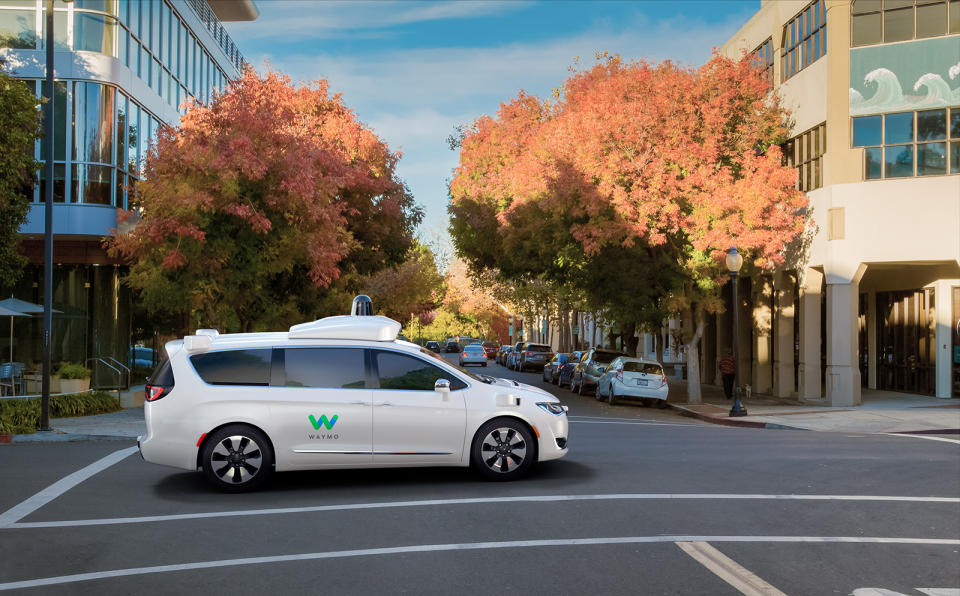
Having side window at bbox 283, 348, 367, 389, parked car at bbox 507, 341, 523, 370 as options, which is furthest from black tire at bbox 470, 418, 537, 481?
parked car at bbox 507, 341, 523, 370

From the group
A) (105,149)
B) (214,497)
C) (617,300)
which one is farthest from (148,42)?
(214,497)

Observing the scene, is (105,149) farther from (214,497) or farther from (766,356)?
(766,356)

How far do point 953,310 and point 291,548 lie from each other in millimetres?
24878

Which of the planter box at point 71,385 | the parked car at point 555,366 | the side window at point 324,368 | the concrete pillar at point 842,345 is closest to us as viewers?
the side window at point 324,368

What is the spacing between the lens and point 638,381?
2783 cm

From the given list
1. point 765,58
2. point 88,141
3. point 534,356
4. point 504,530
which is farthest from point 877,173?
point 534,356

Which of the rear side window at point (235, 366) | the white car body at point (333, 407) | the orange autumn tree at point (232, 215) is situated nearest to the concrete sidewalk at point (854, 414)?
the orange autumn tree at point (232, 215)

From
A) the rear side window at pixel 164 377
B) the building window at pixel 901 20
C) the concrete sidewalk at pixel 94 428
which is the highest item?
the building window at pixel 901 20

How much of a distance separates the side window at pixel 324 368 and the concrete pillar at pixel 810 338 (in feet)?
67.9

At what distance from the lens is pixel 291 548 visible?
7.61 meters

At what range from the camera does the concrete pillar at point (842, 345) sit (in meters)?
26.3

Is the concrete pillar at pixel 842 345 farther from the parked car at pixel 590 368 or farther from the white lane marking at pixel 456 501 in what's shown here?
the white lane marking at pixel 456 501

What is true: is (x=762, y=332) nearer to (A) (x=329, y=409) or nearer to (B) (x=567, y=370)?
(B) (x=567, y=370)

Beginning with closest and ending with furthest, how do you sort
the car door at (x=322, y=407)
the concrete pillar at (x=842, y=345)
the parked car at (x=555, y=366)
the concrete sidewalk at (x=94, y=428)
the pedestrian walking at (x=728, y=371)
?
the car door at (x=322, y=407) → the concrete sidewalk at (x=94, y=428) → the concrete pillar at (x=842, y=345) → the pedestrian walking at (x=728, y=371) → the parked car at (x=555, y=366)
